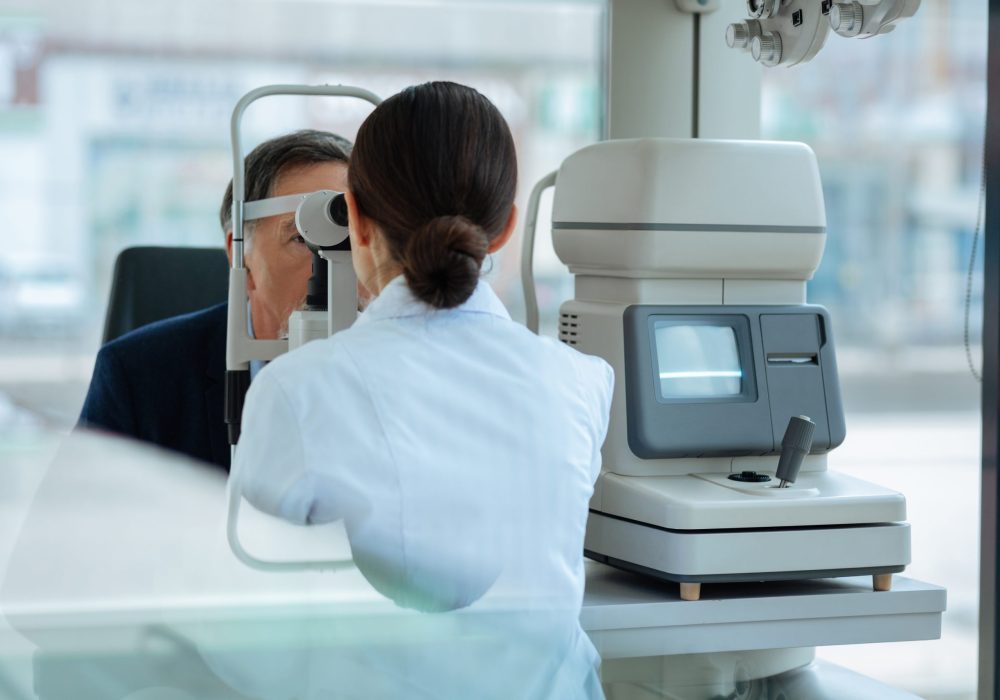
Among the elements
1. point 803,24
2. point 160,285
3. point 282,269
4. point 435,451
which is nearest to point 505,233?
point 435,451

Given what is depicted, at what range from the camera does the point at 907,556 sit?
4.52 ft

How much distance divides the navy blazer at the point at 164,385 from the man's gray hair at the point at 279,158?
8.2 inches

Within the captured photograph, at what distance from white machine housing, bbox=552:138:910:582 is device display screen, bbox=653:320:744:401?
0.03m

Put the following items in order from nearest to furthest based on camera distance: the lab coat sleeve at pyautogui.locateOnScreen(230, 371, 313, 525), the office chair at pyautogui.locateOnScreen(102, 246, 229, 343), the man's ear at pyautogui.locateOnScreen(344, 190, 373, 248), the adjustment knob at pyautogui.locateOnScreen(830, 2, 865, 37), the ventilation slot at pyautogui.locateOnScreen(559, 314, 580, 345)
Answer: the lab coat sleeve at pyautogui.locateOnScreen(230, 371, 313, 525), the man's ear at pyautogui.locateOnScreen(344, 190, 373, 248), the adjustment knob at pyautogui.locateOnScreen(830, 2, 865, 37), the ventilation slot at pyautogui.locateOnScreen(559, 314, 580, 345), the office chair at pyautogui.locateOnScreen(102, 246, 229, 343)

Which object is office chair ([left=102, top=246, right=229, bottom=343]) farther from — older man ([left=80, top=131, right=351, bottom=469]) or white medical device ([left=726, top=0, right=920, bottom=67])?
white medical device ([left=726, top=0, right=920, bottom=67])

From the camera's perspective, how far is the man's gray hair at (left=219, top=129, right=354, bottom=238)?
1614 millimetres

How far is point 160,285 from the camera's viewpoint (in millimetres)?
2031

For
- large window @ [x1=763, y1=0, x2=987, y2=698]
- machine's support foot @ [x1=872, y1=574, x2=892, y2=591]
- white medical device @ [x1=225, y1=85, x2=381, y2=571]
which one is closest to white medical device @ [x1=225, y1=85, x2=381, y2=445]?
white medical device @ [x1=225, y1=85, x2=381, y2=571]

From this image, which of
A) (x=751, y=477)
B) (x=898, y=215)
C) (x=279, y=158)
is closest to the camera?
(x=751, y=477)

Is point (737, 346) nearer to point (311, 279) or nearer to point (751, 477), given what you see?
point (751, 477)

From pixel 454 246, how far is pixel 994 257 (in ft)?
2.07

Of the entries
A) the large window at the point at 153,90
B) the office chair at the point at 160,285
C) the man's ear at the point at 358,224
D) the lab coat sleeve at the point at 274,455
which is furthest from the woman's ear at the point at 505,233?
the large window at the point at 153,90

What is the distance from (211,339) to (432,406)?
86 cm

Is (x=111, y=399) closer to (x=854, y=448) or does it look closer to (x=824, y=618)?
(x=824, y=618)
